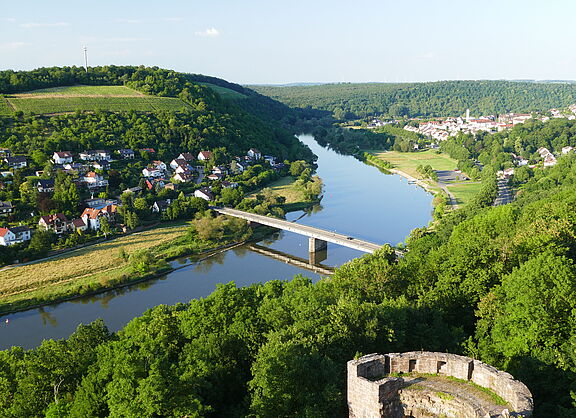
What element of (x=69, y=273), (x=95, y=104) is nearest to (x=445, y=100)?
(x=95, y=104)

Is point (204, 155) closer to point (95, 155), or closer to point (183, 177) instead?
point (183, 177)

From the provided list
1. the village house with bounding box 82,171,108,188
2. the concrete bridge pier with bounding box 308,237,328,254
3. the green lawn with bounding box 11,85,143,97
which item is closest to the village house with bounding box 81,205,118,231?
the village house with bounding box 82,171,108,188

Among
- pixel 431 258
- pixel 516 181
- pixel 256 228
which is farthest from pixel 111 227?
pixel 516 181

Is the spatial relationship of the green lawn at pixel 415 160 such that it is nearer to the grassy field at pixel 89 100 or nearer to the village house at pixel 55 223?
the grassy field at pixel 89 100

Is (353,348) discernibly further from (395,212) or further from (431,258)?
(395,212)

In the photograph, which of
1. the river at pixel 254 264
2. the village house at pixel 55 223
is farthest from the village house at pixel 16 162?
the river at pixel 254 264

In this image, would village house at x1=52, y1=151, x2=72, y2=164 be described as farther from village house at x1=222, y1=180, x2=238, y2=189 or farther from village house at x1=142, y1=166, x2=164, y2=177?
village house at x1=222, y1=180, x2=238, y2=189
